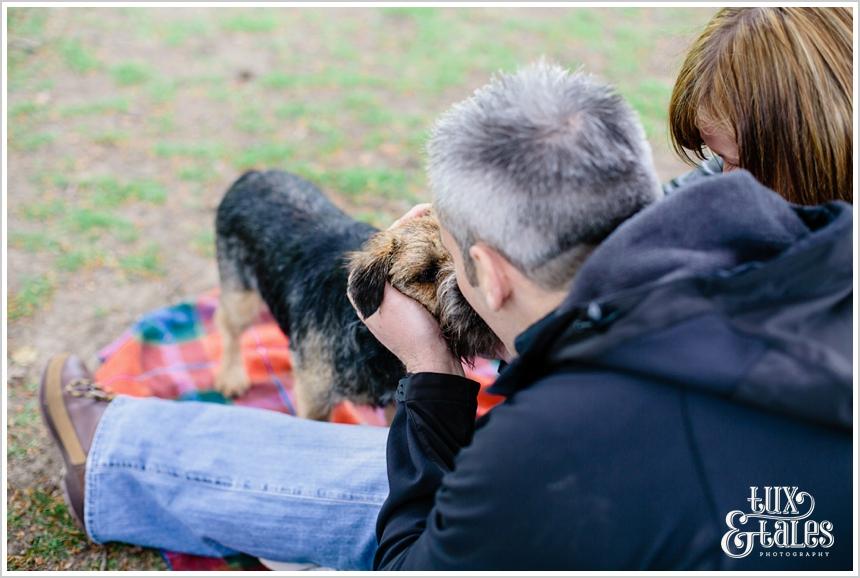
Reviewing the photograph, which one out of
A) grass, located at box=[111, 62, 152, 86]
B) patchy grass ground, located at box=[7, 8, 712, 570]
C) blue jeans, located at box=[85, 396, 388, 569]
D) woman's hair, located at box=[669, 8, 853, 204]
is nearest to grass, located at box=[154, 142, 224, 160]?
patchy grass ground, located at box=[7, 8, 712, 570]

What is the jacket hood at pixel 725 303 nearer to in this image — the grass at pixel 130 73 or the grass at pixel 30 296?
the grass at pixel 30 296

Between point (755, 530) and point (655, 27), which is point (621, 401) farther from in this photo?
point (655, 27)

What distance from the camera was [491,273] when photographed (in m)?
1.87

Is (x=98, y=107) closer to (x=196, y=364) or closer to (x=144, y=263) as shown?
(x=144, y=263)

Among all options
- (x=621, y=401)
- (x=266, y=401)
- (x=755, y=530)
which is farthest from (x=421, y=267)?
(x=266, y=401)

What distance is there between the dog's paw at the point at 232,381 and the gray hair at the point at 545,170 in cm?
284

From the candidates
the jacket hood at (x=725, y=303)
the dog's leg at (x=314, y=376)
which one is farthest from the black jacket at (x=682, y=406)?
the dog's leg at (x=314, y=376)

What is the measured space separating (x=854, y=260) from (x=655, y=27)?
765cm

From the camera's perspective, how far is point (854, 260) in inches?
64.1

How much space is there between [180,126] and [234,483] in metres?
4.42

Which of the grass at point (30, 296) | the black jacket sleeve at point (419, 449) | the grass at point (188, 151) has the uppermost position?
the grass at point (188, 151)

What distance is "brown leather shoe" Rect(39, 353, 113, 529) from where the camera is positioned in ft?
11.0

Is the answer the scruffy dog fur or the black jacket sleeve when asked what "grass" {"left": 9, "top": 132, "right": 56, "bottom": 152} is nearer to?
the scruffy dog fur

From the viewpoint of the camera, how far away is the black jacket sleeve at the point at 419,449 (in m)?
2.11
